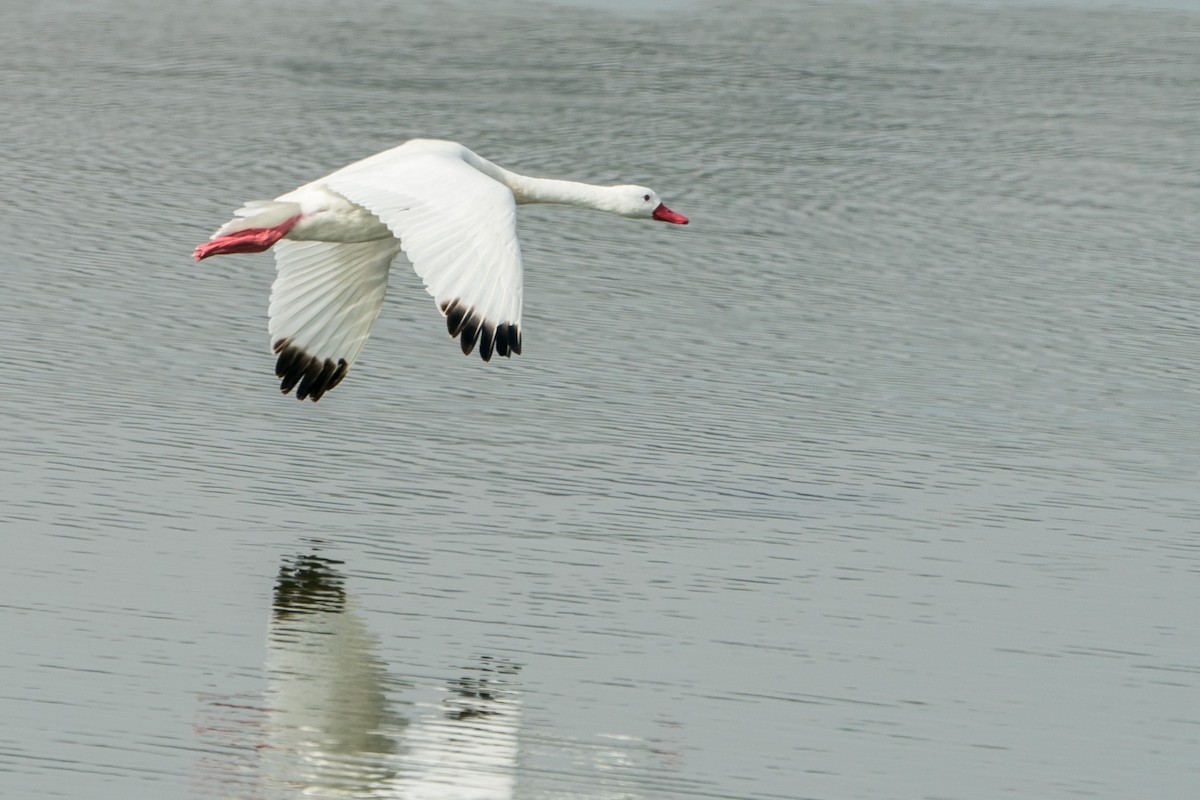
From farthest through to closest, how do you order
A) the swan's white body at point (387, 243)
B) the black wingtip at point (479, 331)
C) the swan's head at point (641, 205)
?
1. the swan's head at point (641, 205)
2. the swan's white body at point (387, 243)
3. the black wingtip at point (479, 331)

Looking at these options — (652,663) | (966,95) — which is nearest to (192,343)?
(652,663)

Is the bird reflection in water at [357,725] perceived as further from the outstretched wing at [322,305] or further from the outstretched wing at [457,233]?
the outstretched wing at [322,305]

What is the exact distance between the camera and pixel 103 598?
13156 mm

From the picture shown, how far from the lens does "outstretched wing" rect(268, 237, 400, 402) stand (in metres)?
16.1

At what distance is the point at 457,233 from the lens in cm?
1352

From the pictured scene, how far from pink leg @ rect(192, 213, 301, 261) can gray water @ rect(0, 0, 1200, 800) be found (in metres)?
1.53

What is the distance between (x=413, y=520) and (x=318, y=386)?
1670 mm

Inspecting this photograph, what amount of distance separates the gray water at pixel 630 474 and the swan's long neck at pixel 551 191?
1.58 meters

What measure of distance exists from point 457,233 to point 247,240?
2079 mm

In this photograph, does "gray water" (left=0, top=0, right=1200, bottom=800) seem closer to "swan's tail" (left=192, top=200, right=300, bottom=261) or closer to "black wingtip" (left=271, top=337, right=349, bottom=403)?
"black wingtip" (left=271, top=337, right=349, bottom=403)

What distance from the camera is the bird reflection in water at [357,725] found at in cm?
1083

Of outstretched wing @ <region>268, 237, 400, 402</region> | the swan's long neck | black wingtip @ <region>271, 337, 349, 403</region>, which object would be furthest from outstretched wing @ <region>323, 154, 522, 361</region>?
black wingtip @ <region>271, 337, 349, 403</region>

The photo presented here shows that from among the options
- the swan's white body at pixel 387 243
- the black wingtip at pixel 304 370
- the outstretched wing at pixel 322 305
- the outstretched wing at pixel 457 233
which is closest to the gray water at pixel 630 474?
the black wingtip at pixel 304 370

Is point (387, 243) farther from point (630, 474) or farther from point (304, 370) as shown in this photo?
point (630, 474)
